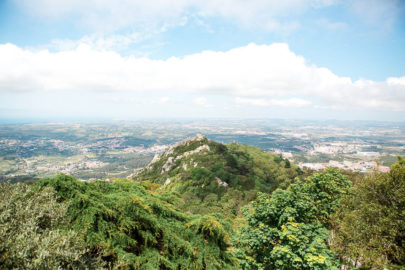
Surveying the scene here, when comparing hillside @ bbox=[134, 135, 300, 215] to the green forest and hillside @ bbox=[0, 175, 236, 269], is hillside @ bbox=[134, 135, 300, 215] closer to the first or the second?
the green forest

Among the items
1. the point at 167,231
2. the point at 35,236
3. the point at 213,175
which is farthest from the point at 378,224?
the point at 213,175

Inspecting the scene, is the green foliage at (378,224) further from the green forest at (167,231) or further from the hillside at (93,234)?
the hillside at (93,234)

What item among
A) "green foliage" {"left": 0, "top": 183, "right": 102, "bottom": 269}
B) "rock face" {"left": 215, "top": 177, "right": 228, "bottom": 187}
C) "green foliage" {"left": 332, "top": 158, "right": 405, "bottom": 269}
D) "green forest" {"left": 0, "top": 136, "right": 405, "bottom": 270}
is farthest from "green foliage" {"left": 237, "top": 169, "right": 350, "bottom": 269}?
"rock face" {"left": 215, "top": 177, "right": 228, "bottom": 187}

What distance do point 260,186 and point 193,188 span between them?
23876mm

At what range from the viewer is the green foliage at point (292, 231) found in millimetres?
10000

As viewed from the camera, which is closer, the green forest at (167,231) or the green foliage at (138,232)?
the green forest at (167,231)

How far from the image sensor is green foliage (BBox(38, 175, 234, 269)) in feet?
24.3

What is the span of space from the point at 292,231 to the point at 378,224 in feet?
16.4

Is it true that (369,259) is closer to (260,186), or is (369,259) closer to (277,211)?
(277,211)

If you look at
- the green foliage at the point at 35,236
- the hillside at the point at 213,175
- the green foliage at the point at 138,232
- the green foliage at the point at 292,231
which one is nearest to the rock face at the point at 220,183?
the hillside at the point at 213,175

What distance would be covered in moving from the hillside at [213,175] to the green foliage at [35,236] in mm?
24922

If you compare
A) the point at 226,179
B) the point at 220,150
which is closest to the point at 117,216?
the point at 226,179

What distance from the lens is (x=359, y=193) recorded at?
1335cm

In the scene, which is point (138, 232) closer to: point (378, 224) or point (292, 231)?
point (292, 231)
